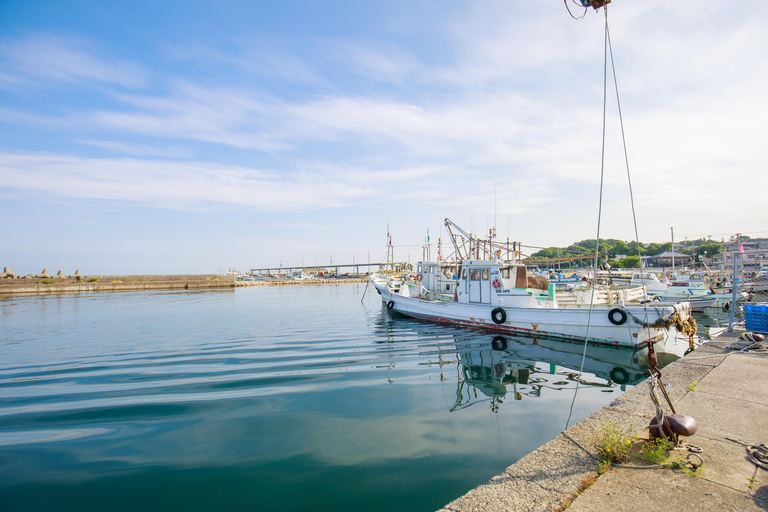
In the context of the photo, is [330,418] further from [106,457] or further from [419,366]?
[419,366]

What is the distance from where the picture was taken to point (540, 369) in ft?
34.7

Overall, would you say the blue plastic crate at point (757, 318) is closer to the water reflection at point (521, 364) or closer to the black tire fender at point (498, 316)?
the water reflection at point (521, 364)

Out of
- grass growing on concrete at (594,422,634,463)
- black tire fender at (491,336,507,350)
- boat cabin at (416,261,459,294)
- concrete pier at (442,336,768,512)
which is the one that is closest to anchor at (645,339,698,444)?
concrete pier at (442,336,768,512)

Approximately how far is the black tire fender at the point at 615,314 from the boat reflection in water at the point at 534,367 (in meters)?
0.99

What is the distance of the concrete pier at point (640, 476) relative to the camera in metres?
3.10

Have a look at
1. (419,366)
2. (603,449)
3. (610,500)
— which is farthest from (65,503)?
(419,366)

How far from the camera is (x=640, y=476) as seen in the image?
346 centimetres

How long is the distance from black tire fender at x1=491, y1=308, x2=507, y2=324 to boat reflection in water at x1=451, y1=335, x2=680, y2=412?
120cm

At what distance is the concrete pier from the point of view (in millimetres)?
3100

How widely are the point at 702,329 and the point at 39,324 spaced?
3484 centimetres

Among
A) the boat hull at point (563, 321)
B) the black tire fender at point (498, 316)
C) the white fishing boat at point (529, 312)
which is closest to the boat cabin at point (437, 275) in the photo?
the white fishing boat at point (529, 312)

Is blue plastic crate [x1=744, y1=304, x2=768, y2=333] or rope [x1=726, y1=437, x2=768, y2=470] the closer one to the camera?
rope [x1=726, y1=437, x2=768, y2=470]

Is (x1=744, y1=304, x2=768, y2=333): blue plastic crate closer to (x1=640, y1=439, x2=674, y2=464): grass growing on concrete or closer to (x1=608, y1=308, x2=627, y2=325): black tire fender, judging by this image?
(x1=608, y1=308, x2=627, y2=325): black tire fender

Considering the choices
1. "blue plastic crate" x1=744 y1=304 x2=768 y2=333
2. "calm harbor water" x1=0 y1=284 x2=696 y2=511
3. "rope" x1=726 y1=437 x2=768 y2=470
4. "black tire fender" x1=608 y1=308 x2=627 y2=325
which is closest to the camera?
"rope" x1=726 y1=437 x2=768 y2=470
